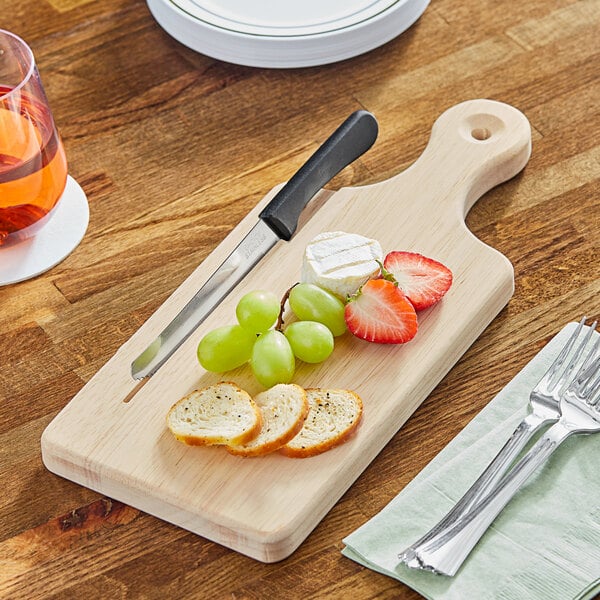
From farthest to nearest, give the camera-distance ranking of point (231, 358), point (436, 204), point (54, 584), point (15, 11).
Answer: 1. point (15, 11)
2. point (436, 204)
3. point (231, 358)
4. point (54, 584)

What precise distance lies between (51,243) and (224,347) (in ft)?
1.18

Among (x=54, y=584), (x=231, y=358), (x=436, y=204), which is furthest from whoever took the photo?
(x=436, y=204)

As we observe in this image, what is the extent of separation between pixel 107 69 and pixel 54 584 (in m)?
0.88

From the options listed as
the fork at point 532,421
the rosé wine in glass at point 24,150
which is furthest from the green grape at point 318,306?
the rosé wine in glass at point 24,150

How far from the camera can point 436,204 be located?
1.34m

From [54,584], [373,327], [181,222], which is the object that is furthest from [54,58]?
[54,584]

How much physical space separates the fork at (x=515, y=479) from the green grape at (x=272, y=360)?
240mm

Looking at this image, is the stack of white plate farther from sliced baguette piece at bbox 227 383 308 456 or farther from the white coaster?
sliced baguette piece at bbox 227 383 308 456

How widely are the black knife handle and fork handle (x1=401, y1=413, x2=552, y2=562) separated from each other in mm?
383

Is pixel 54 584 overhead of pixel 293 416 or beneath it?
beneath

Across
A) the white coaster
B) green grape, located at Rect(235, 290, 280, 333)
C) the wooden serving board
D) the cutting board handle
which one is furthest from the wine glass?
A: the cutting board handle

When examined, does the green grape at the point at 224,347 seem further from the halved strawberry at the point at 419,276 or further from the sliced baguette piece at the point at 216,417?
the halved strawberry at the point at 419,276

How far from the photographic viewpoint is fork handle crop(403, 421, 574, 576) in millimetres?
977

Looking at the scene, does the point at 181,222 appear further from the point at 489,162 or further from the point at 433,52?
the point at 433,52
